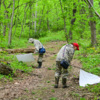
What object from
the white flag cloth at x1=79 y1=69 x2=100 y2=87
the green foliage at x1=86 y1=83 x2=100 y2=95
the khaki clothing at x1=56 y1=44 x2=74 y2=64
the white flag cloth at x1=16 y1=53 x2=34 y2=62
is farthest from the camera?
the white flag cloth at x1=16 y1=53 x2=34 y2=62

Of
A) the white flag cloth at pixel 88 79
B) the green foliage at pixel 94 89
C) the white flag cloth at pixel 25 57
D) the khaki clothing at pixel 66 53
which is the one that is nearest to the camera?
the green foliage at pixel 94 89

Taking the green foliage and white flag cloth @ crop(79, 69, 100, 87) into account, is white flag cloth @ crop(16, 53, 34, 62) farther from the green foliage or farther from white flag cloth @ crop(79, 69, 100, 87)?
the green foliage

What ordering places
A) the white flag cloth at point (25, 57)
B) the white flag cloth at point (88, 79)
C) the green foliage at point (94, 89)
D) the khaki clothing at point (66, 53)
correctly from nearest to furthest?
1. the green foliage at point (94, 89)
2. the white flag cloth at point (88, 79)
3. the khaki clothing at point (66, 53)
4. the white flag cloth at point (25, 57)

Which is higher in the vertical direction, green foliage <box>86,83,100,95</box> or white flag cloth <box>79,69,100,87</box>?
white flag cloth <box>79,69,100,87</box>

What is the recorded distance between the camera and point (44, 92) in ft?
15.3

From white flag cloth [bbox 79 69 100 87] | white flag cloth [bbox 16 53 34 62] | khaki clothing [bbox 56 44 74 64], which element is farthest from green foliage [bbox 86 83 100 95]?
white flag cloth [bbox 16 53 34 62]

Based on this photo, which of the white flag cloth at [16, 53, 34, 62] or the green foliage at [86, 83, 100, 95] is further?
the white flag cloth at [16, 53, 34, 62]

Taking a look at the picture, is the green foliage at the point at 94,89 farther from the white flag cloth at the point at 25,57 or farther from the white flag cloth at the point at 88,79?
the white flag cloth at the point at 25,57

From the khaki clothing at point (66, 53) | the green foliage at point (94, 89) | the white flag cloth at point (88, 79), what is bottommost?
the green foliage at point (94, 89)

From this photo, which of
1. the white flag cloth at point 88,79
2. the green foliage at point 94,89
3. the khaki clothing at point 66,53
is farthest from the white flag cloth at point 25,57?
the green foliage at point 94,89

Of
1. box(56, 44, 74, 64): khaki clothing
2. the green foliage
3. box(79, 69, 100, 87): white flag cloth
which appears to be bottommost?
the green foliage

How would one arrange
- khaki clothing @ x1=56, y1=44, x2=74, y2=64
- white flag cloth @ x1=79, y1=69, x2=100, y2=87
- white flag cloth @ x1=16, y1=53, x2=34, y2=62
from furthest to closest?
1. white flag cloth @ x1=16, y1=53, x2=34, y2=62
2. khaki clothing @ x1=56, y1=44, x2=74, y2=64
3. white flag cloth @ x1=79, y1=69, x2=100, y2=87

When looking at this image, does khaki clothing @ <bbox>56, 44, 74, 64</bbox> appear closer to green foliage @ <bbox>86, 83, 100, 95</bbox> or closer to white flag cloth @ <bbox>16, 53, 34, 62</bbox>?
green foliage @ <bbox>86, 83, 100, 95</bbox>

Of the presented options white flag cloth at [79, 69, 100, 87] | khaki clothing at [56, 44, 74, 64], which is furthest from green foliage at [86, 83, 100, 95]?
khaki clothing at [56, 44, 74, 64]
